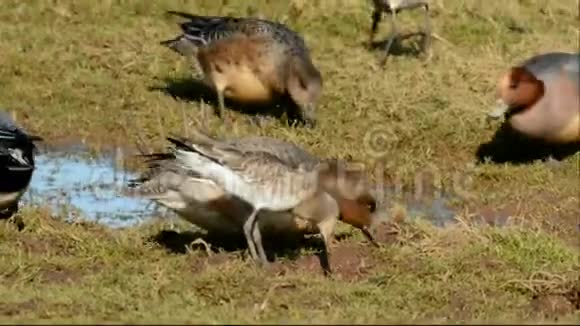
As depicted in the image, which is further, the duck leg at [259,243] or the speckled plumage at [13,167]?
the speckled plumage at [13,167]

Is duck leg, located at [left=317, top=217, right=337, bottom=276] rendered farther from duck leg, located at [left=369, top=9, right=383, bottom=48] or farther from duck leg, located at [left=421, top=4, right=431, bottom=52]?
duck leg, located at [left=369, top=9, right=383, bottom=48]

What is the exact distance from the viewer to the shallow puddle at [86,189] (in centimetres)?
764

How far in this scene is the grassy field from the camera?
5.90 metres

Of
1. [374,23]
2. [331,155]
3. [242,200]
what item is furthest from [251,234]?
[374,23]

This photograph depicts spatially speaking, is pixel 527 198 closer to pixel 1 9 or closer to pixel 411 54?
pixel 411 54

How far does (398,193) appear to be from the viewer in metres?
8.49

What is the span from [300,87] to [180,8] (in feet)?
9.45

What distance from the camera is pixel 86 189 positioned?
8.12 meters

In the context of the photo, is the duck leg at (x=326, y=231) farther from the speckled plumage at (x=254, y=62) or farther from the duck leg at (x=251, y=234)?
the speckled plumage at (x=254, y=62)

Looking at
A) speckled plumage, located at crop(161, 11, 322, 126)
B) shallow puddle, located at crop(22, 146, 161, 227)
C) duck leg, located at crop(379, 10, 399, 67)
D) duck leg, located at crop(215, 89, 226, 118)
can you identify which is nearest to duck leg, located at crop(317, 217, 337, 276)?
shallow puddle, located at crop(22, 146, 161, 227)

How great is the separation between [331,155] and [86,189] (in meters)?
1.69

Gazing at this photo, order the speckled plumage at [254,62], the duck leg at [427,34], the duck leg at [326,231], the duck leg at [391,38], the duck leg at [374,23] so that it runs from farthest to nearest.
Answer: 1. the duck leg at [374,23]
2. the duck leg at [427,34]
3. the duck leg at [391,38]
4. the speckled plumage at [254,62]
5. the duck leg at [326,231]

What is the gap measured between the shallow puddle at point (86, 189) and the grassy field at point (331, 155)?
30cm

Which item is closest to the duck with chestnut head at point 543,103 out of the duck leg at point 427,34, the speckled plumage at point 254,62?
the speckled plumage at point 254,62
